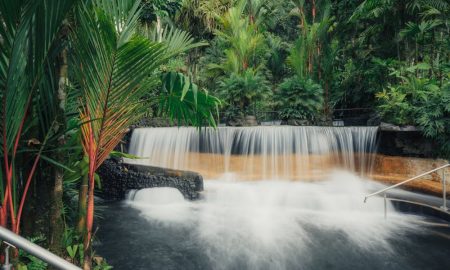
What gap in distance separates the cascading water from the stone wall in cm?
25

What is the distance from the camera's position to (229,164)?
12477 mm

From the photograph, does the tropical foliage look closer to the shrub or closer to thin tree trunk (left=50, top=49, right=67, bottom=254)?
thin tree trunk (left=50, top=49, right=67, bottom=254)

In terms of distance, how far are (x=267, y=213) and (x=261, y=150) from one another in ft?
15.9

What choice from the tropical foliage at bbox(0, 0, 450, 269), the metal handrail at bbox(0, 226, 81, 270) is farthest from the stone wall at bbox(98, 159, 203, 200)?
the metal handrail at bbox(0, 226, 81, 270)

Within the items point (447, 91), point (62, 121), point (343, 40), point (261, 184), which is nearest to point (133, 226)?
point (62, 121)

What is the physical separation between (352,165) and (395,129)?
6.64 ft

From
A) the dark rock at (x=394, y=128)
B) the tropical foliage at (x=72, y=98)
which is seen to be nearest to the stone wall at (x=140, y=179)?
the tropical foliage at (x=72, y=98)

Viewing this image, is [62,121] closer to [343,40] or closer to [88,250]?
[88,250]

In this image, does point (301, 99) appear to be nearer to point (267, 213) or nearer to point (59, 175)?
point (267, 213)

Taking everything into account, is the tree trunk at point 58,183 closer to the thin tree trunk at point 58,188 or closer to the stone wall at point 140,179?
the thin tree trunk at point 58,188

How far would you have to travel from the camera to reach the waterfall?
12.1m

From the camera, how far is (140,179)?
8711 mm

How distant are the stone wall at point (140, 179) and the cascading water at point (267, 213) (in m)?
0.25

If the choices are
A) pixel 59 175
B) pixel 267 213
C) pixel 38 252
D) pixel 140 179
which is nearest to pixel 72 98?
pixel 59 175
